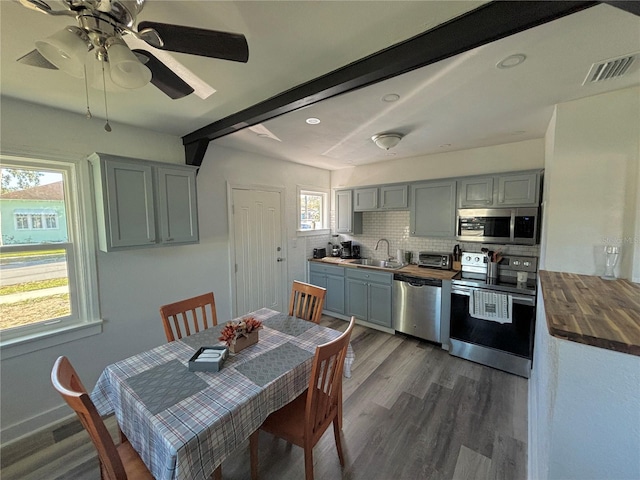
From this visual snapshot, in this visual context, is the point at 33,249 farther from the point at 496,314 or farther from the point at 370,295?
the point at 496,314

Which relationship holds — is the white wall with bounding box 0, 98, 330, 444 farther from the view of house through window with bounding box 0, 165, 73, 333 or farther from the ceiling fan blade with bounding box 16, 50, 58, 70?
the ceiling fan blade with bounding box 16, 50, 58, 70

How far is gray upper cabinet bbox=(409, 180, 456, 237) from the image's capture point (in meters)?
3.21

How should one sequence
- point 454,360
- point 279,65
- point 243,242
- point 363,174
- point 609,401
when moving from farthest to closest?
point 363,174
point 243,242
point 454,360
point 279,65
point 609,401

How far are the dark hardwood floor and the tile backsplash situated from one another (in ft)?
5.08

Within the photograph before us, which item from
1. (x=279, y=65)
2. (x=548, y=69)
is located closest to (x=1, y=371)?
(x=279, y=65)

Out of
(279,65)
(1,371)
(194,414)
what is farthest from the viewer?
(1,371)

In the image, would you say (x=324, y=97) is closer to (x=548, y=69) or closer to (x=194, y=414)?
(x=548, y=69)

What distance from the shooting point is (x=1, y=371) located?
6.11ft

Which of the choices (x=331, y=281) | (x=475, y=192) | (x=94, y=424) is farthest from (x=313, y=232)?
(x=94, y=424)

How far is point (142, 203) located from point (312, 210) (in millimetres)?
2655

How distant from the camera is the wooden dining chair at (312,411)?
51.4 inches

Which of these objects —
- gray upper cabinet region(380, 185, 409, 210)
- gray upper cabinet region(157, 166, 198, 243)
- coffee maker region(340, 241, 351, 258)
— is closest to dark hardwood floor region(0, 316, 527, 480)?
gray upper cabinet region(157, 166, 198, 243)

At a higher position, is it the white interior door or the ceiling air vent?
the ceiling air vent

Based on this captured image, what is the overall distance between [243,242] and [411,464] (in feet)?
9.02
